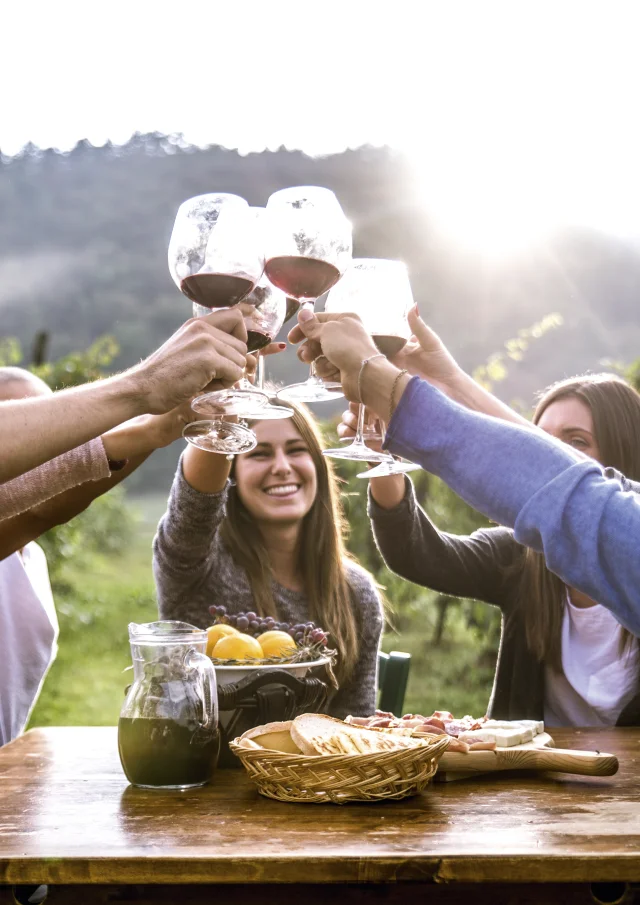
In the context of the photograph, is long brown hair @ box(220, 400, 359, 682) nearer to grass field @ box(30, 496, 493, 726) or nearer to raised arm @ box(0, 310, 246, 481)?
raised arm @ box(0, 310, 246, 481)

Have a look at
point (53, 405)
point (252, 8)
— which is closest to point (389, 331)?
point (53, 405)

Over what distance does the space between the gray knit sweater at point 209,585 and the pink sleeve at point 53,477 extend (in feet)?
1.39

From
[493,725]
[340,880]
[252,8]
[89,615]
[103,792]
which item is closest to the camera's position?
[340,880]

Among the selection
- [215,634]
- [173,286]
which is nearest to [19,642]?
[215,634]

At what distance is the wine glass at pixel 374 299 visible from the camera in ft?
5.47

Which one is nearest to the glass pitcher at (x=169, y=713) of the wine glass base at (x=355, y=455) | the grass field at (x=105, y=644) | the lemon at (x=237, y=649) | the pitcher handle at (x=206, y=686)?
the pitcher handle at (x=206, y=686)

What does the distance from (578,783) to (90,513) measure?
14.2ft

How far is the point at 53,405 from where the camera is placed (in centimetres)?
146

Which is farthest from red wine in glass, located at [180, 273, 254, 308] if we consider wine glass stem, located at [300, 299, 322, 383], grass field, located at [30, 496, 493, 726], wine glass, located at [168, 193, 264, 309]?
grass field, located at [30, 496, 493, 726]

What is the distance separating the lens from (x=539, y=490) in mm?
1256

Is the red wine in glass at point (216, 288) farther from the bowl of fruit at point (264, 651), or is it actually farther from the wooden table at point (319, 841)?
the wooden table at point (319, 841)

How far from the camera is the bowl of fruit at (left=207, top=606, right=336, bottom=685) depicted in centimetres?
154

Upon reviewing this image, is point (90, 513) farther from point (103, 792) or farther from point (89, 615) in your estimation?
point (103, 792)

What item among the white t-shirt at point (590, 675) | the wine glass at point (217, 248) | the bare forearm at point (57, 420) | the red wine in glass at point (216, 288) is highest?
the wine glass at point (217, 248)
